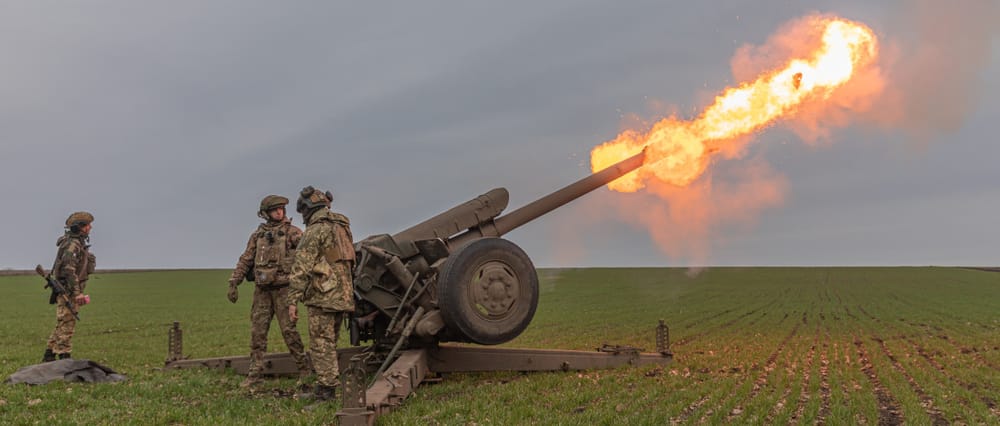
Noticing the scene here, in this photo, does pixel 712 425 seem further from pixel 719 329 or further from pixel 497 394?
pixel 719 329

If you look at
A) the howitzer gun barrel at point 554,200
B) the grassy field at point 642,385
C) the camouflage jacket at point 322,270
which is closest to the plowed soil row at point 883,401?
the grassy field at point 642,385

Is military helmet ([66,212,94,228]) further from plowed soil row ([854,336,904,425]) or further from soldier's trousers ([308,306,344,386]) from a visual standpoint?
plowed soil row ([854,336,904,425])

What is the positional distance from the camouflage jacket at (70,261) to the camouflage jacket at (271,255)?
145 inches

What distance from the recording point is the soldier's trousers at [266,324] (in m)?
9.80

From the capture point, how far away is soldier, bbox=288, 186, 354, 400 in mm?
8547

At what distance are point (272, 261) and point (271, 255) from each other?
0.09 metres

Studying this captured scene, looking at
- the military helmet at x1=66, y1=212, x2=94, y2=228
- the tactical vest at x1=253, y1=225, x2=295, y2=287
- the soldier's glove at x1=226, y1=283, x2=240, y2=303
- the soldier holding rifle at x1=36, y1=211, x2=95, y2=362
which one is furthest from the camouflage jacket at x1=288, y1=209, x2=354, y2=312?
the military helmet at x1=66, y1=212, x2=94, y2=228

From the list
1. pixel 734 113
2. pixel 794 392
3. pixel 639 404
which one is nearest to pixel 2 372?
pixel 639 404

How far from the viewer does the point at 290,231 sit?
10133 millimetres

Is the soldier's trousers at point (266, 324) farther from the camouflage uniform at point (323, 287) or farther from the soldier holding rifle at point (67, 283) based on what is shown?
the soldier holding rifle at point (67, 283)

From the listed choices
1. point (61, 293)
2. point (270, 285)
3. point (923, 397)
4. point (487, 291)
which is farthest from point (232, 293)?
point (923, 397)

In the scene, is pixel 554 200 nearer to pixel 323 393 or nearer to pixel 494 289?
pixel 494 289

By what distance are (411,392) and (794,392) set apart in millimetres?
5189

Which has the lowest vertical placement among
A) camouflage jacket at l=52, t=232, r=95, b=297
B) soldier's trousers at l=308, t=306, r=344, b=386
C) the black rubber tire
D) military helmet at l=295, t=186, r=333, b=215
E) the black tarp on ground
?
the black tarp on ground
